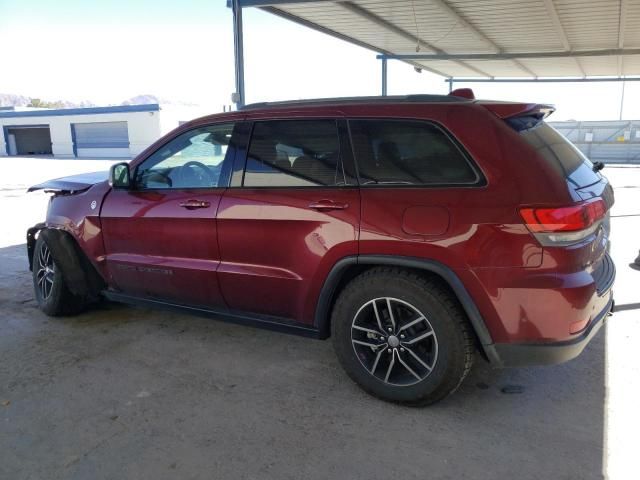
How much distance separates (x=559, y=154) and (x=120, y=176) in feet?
10.3

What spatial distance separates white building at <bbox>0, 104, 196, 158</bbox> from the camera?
4103 cm

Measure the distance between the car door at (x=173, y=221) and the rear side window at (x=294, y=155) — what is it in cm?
24

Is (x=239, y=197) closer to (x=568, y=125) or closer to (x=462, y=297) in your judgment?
(x=462, y=297)

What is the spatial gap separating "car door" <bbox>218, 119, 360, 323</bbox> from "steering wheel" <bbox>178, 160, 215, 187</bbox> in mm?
281

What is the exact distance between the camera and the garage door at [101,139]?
42.7 m

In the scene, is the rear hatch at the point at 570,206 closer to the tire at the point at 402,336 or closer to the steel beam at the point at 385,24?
the tire at the point at 402,336

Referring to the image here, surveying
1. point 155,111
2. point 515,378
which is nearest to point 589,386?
Answer: point 515,378

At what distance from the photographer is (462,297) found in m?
2.77

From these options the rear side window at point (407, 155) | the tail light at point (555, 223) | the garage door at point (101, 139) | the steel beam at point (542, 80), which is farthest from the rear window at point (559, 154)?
the garage door at point (101, 139)

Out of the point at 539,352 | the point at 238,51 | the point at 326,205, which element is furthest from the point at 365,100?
the point at 238,51

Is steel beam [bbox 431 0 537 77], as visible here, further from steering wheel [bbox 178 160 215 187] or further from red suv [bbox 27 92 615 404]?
red suv [bbox 27 92 615 404]

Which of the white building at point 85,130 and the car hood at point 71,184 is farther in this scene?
the white building at point 85,130

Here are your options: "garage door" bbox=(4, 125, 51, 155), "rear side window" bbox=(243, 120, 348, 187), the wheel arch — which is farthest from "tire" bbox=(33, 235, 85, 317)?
"garage door" bbox=(4, 125, 51, 155)

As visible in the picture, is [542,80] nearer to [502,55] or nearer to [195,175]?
[502,55]
